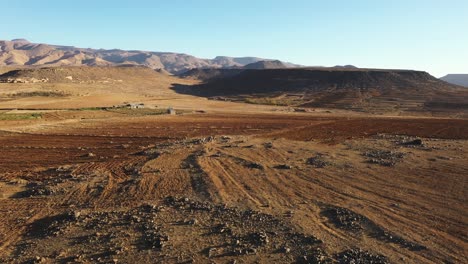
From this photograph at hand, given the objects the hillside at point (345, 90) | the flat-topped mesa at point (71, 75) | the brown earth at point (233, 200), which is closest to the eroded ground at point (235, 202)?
the brown earth at point (233, 200)

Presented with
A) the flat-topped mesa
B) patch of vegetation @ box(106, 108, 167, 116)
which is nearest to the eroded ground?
patch of vegetation @ box(106, 108, 167, 116)

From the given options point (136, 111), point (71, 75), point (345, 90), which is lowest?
point (71, 75)

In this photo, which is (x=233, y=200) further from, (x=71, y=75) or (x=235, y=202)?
(x=71, y=75)

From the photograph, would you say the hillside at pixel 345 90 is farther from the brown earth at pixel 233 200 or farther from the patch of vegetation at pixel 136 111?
the brown earth at pixel 233 200

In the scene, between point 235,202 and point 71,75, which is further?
point 71,75

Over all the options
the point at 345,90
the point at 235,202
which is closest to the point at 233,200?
the point at 235,202

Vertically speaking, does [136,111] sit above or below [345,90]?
below

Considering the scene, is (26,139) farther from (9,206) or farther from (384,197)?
(384,197)
